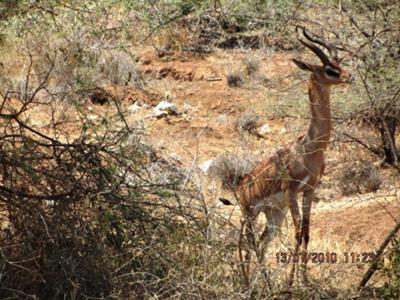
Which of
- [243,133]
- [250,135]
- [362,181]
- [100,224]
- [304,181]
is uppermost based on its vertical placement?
[100,224]

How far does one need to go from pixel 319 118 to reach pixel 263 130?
8.59m

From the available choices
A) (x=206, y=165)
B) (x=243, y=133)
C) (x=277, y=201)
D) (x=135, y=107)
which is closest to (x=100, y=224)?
(x=277, y=201)

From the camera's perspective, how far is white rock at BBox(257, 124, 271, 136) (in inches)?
683

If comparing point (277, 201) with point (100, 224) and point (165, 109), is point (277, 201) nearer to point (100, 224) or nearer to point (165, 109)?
point (100, 224)

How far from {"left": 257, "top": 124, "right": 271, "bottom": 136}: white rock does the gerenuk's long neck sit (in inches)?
325

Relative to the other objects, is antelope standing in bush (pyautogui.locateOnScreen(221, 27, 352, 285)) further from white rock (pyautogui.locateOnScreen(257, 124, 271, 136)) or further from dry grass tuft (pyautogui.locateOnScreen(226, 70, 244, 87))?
dry grass tuft (pyautogui.locateOnScreen(226, 70, 244, 87))

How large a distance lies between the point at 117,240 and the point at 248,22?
6.78 m

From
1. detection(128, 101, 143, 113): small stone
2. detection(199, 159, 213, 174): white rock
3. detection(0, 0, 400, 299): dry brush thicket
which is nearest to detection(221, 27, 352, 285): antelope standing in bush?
detection(0, 0, 400, 299): dry brush thicket

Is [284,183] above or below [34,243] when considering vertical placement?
below

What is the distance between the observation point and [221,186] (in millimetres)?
12766

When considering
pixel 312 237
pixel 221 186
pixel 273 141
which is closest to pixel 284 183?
pixel 312 237

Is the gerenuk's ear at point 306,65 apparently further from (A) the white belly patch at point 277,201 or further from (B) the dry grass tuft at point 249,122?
(B) the dry grass tuft at point 249,122

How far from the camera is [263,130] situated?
17453 millimetres

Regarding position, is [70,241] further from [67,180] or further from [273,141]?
[273,141]
